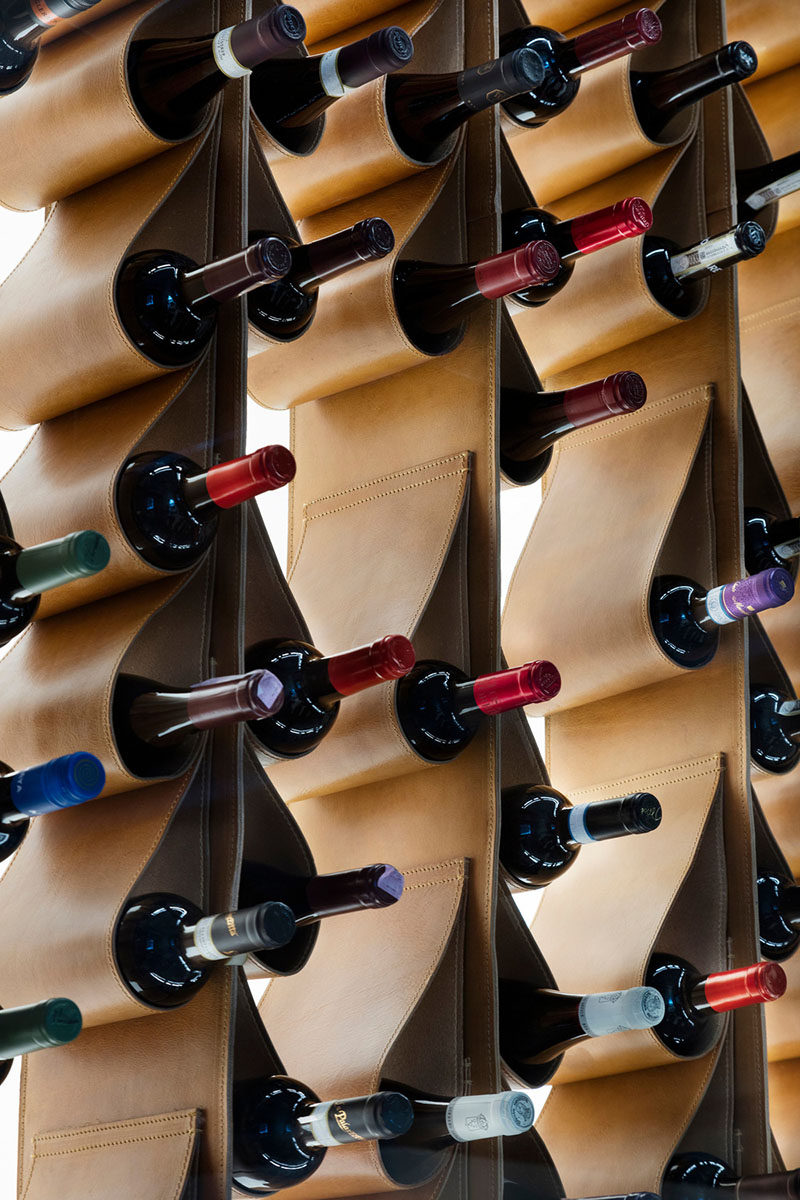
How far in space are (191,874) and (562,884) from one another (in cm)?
55

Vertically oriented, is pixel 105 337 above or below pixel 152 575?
above

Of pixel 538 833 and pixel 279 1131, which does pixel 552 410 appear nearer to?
Answer: pixel 538 833

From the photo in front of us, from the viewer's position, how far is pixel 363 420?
1.54 m

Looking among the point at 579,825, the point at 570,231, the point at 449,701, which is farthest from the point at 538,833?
the point at 570,231

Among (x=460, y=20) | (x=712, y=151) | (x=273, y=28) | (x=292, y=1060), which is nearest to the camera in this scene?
(x=273, y=28)

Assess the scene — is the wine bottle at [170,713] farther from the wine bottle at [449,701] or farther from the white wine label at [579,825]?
the white wine label at [579,825]

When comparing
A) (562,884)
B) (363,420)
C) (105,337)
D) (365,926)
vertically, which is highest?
(363,420)

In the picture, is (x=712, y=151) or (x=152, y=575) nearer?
(x=152, y=575)

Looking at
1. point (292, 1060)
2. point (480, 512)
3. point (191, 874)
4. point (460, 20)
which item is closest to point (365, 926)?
point (292, 1060)

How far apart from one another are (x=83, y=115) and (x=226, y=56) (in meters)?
0.13

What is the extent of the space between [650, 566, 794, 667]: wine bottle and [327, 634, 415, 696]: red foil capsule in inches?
15.5

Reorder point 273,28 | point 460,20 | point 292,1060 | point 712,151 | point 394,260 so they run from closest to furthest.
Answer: point 273,28 → point 292,1060 → point 394,260 → point 460,20 → point 712,151

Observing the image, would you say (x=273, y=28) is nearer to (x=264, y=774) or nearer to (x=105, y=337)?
→ (x=105, y=337)

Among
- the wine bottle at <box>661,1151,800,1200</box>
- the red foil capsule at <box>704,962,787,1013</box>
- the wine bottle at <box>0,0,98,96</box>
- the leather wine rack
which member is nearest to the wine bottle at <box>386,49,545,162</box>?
the leather wine rack
